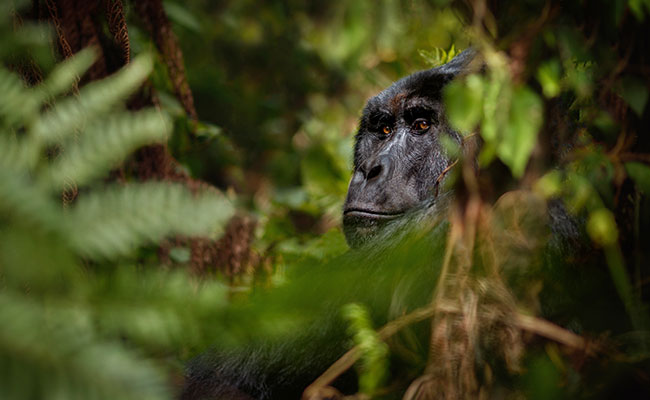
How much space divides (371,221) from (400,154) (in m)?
0.46

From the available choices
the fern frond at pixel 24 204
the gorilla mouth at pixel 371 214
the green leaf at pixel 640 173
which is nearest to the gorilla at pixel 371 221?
the gorilla mouth at pixel 371 214

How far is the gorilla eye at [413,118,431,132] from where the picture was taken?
3.01 m

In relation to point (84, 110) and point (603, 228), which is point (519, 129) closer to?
point (603, 228)

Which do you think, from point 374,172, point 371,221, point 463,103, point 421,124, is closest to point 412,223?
point 371,221

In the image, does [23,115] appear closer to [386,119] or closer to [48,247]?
[48,247]

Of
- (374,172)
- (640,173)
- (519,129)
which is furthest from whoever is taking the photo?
(374,172)

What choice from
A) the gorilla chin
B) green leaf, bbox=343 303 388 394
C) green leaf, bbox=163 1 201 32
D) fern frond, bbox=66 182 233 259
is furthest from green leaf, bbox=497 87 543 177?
green leaf, bbox=163 1 201 32

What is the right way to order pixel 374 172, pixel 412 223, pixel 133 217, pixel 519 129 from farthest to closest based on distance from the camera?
1. pixel 374 172
2. pixel 412 223
3. pixel 519 129
4. pixel 133 217

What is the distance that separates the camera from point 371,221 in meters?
2.63

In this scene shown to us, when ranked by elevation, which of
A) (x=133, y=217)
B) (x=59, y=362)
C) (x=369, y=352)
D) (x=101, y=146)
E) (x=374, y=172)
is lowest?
(x=369, y=352)

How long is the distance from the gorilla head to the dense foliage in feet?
2.57

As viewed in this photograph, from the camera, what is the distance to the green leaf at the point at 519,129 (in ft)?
3.64

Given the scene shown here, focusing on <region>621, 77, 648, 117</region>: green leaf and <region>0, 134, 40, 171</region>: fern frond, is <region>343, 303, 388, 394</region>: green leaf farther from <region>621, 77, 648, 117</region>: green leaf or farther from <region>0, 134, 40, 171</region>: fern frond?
→ <region>621, 77, 648, 117</region>: green leaf

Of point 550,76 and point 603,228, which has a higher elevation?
point 550,76
